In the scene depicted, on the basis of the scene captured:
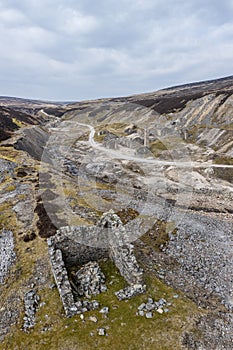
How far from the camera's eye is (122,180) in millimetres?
55375

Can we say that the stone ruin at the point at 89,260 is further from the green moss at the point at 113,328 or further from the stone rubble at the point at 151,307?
the stone rubble at the point at 151,307

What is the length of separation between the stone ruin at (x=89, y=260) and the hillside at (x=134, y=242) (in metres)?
0.42

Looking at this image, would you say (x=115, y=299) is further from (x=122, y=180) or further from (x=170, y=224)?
(x=122, y=180)

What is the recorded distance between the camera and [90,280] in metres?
17.6

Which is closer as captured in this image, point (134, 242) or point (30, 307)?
point (30, 307)

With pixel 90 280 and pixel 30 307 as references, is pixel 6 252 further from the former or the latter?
pixel 90 280

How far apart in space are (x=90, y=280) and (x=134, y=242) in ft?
29.6

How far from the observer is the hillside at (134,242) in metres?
14.2

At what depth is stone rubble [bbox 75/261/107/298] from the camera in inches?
663

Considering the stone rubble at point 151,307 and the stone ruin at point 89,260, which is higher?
the stone ruin at point 89,260

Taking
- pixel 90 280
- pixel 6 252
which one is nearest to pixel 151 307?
pixel 90 280

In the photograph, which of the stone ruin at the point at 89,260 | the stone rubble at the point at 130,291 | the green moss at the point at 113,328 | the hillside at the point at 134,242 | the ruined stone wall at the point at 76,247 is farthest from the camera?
the ruined stone wall at the point at 76,247

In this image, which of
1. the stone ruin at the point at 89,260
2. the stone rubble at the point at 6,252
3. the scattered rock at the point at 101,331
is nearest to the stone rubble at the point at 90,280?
the stone ruin at the point at 89,260

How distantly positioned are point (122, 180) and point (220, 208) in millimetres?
22334
